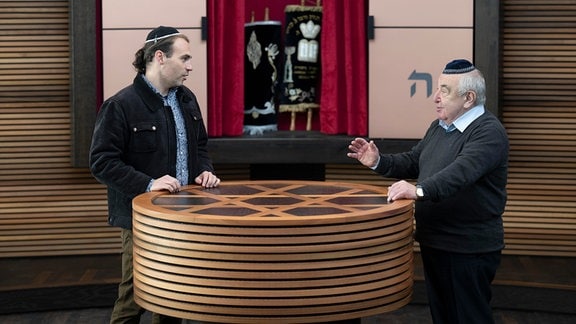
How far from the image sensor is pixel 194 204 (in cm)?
331

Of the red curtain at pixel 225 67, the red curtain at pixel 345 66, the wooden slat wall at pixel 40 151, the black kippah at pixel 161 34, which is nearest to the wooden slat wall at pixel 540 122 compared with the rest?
the red curtain at pixel 345 66

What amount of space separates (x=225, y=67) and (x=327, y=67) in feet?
1.81

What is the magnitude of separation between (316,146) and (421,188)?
86.1 inches

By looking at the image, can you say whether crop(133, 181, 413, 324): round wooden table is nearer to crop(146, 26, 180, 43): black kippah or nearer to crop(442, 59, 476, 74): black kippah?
crop(442, 59, 476, 74): black kippah

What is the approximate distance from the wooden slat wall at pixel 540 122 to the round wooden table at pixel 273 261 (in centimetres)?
266

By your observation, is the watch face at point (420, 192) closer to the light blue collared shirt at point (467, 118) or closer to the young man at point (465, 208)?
A: the young man at point (465, 208)

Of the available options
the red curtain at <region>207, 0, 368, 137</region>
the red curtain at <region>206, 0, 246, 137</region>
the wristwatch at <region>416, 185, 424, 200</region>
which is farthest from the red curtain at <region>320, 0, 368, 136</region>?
the wristwatch at <region>416, 185, 424, 200</region>

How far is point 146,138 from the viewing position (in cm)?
379

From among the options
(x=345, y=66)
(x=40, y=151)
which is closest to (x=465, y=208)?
(x=345, y=66)

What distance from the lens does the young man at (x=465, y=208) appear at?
11.4 ft

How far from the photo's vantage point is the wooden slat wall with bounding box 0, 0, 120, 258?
5.67 m

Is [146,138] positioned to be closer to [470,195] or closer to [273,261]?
[273,261]

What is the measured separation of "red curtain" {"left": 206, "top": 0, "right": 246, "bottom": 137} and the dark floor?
99 cm

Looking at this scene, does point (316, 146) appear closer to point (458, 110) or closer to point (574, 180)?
point (574, 180)
